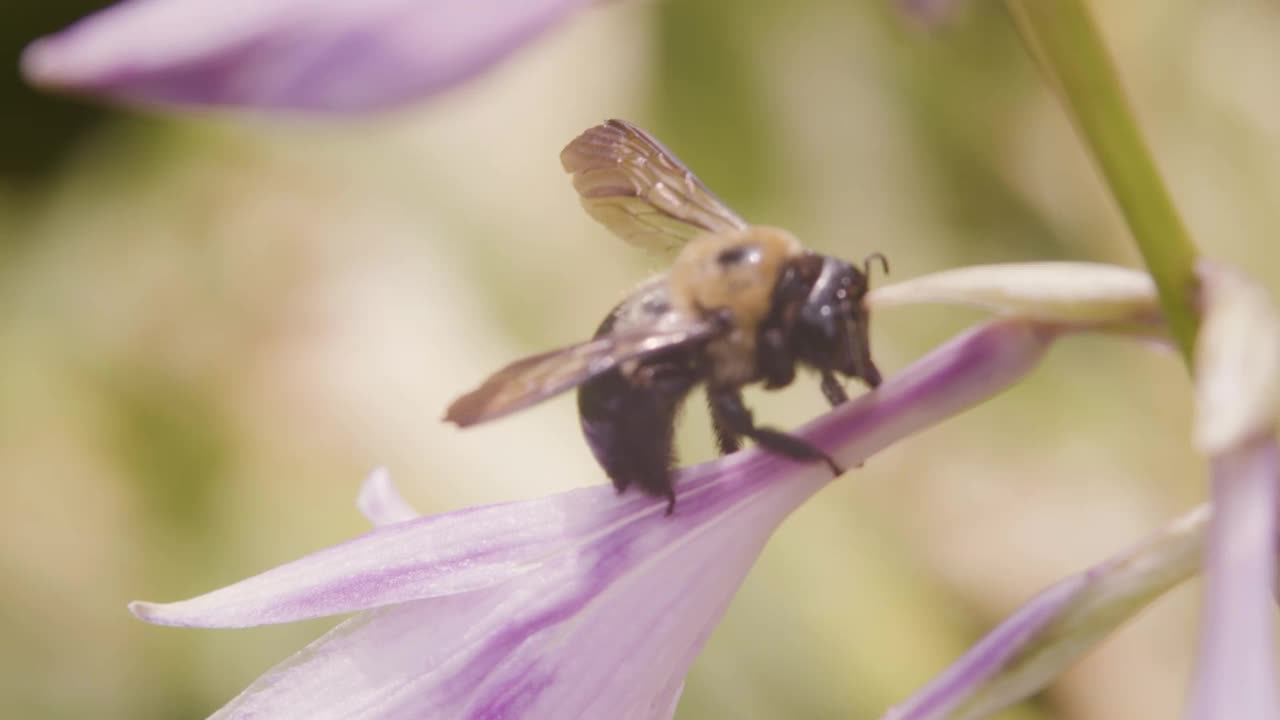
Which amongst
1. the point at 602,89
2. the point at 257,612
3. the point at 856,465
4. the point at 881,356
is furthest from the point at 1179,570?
the point at 602,89

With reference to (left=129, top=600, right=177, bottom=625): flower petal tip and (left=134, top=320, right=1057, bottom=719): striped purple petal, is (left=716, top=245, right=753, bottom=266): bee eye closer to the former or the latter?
(left=134, top=320, right=1057, bottom=719): striped purple petal

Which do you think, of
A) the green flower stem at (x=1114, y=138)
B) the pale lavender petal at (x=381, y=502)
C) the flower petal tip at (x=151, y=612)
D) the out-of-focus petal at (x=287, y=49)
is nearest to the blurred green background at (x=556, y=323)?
the pale lavender petal at (x=381, y=502)

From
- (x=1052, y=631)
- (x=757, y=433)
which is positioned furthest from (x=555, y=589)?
(x=1052, y=631)

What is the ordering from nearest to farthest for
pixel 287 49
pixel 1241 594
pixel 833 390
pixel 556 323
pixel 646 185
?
pixel 287 49, pixel 1241 594, pixel 833 390, pixel 646 185, pixel 556 323

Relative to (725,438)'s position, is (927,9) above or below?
above

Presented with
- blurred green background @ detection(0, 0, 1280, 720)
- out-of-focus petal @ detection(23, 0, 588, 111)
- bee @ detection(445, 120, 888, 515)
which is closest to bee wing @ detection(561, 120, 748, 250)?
bee @ detection(445, 120, 888, 515)

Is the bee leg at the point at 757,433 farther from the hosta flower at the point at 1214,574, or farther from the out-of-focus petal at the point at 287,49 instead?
the out-of-focus petal at the point at 287,49

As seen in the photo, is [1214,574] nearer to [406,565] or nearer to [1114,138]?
[1114,138]
